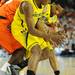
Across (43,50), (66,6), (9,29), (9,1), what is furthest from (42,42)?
(66,6)

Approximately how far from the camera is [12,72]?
4.49 metres

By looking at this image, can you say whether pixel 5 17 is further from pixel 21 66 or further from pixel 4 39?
pixel 21 66

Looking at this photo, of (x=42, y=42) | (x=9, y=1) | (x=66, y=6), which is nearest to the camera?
(x=42, y=42)

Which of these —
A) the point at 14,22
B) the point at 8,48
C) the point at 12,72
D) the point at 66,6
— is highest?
the point at 14,22

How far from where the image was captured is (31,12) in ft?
12.4

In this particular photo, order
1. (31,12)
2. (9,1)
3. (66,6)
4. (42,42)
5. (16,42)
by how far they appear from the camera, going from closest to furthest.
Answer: (31,12) → (42,42) → (16,42) → (9,1) → (66,6)

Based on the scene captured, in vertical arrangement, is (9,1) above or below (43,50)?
above

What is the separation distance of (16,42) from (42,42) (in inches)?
15.9

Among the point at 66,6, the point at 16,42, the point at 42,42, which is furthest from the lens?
the point at 66,6

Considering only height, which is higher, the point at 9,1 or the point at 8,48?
the point at 9,1

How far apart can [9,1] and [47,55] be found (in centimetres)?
83

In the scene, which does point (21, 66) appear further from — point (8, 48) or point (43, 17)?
point (43, 17)

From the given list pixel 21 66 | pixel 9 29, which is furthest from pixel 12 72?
pixel 9 29

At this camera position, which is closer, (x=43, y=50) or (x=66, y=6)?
(x=43, y=50)
